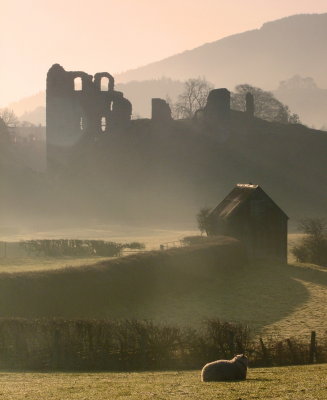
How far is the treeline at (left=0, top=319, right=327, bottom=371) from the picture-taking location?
21.8 meters

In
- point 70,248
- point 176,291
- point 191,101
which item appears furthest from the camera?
point 191,101

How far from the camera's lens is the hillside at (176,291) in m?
27.5

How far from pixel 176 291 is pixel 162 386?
57.4 ft

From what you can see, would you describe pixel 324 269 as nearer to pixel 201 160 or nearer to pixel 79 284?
pixel 79 284

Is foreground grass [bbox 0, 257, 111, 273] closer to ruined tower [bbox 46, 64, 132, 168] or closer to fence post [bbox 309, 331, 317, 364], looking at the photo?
fence post [bbox 309, 331, 317, 364]

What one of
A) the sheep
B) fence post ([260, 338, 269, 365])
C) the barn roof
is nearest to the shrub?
the barn roof

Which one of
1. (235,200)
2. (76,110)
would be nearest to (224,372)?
(235,200)

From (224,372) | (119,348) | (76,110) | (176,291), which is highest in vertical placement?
(76,110)

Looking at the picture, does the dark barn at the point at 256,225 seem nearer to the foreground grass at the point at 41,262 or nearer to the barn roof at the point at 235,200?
the barn roof at the point at 235,200

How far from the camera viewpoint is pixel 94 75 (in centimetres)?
9175

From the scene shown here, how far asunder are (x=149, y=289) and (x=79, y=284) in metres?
4.63

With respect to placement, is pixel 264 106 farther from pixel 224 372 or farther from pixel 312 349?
pixel 224 372

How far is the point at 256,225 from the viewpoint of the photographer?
47.0 meters

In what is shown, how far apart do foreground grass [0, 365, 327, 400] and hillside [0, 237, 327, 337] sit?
7.71 m
